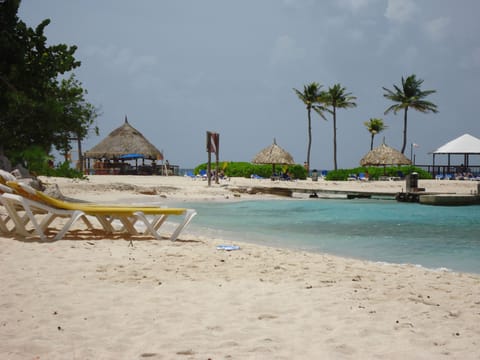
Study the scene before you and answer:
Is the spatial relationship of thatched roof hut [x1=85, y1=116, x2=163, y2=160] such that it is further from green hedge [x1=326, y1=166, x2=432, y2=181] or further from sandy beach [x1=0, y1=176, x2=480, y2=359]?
sandy beach [x1=0, y1=176, x2=480, y2=359]

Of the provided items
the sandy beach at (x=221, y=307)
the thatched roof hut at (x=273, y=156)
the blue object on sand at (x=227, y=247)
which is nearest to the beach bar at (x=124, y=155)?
the thatched roof hut at (x=273, y=156)

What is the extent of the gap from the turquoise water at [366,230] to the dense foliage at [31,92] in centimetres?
509

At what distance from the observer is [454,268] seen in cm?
672

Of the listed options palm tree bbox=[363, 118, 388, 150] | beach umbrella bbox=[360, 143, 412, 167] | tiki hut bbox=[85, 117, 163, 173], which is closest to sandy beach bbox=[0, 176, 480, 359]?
beach umbrella bbox=[360, 143, 412, 167]

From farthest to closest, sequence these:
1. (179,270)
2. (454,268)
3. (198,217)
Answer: (198,217), (454,268), (179,270)

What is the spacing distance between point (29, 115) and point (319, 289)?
11816 millimetres

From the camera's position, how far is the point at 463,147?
3819cm

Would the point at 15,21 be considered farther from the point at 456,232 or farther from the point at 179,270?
the point at 456,232

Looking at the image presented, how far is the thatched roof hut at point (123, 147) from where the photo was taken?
41125 mm

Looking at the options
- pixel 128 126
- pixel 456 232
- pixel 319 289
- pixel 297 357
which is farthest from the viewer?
pixel 128 126

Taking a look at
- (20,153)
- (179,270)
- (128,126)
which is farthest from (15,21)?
(128,126)

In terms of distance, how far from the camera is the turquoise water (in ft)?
26.1

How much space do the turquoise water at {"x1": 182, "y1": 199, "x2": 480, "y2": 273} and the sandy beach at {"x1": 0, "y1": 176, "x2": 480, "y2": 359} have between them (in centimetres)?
245

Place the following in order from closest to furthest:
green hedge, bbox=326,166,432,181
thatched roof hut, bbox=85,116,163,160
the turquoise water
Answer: the turquoise water → green hedge, bbox=326,166,432,181 → thatched roof hut, bbox=85,116,163,160
